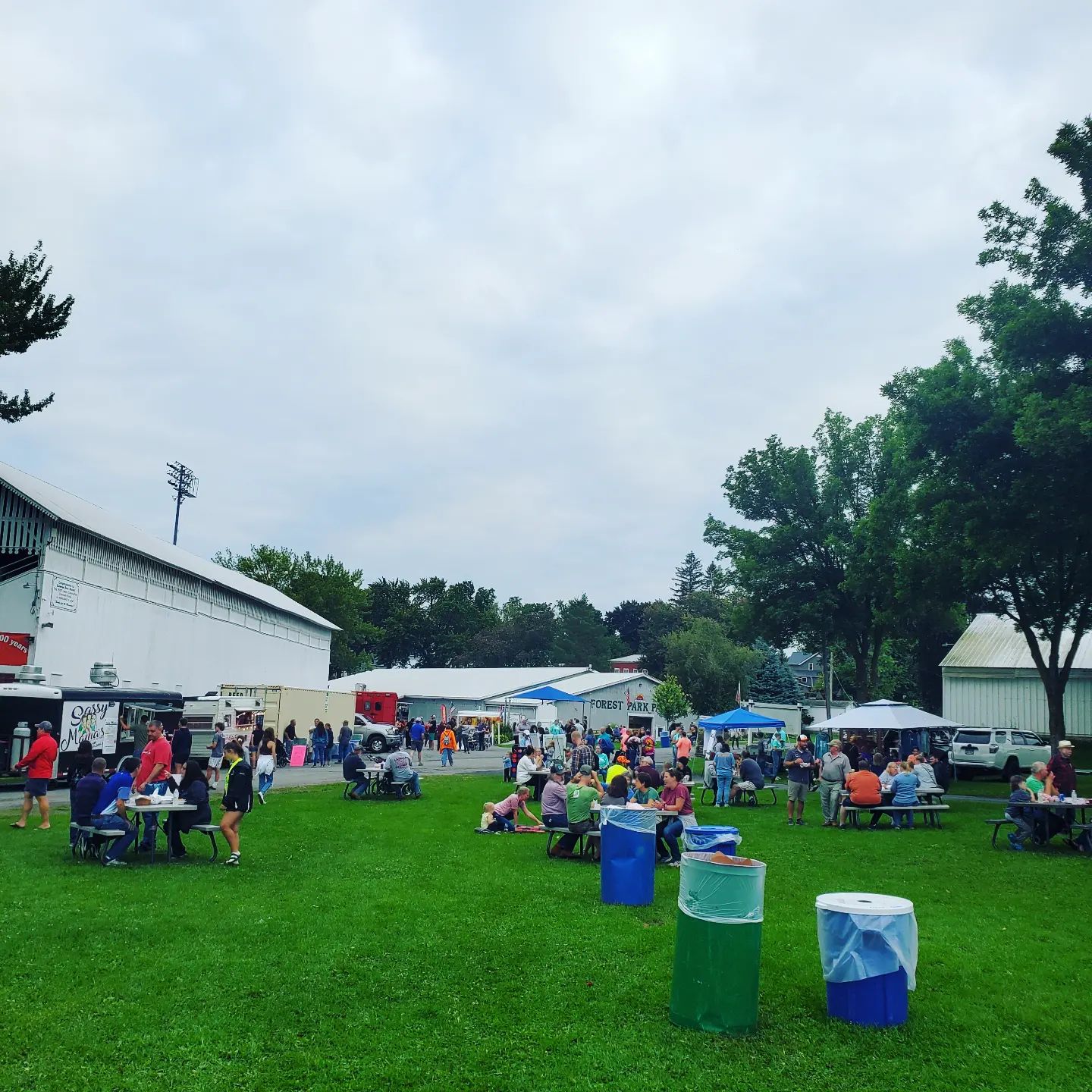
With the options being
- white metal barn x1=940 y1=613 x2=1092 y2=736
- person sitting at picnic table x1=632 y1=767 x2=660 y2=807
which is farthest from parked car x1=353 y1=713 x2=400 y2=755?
white metal barn x1=940 y1=613 x2=1092 y2=736

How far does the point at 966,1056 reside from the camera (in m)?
6.00

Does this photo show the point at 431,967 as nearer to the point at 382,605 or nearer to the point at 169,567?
the point at 169,567

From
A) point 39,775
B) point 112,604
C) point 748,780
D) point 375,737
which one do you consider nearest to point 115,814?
point 39,775

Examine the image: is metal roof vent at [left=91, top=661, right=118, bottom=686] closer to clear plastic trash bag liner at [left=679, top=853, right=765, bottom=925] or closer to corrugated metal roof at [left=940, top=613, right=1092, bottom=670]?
clear plastic trash bag liner at [left=679, top=853, right=765, bottom=925]

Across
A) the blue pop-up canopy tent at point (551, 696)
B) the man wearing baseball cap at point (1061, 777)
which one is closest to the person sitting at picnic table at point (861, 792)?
the man wearing baseball cap at point (1061, 777)

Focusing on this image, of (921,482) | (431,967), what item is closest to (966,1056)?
(431,967)

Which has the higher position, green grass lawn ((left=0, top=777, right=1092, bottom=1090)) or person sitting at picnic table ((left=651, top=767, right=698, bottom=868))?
person sitting at picnic table ((left=651, top=767, right=698, bottom=868))

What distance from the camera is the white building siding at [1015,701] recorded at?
38.9 metres

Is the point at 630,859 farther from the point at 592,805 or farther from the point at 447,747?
the point at 447,747

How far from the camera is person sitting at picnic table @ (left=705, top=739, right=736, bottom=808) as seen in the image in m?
21.6

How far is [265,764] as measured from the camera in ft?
65.6

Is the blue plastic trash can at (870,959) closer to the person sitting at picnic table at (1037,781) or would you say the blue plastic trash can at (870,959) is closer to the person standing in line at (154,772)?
the person standing in line at (154,772)

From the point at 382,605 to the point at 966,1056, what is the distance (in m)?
95.4

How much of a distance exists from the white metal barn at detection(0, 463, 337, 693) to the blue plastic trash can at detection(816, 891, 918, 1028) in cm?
2735
